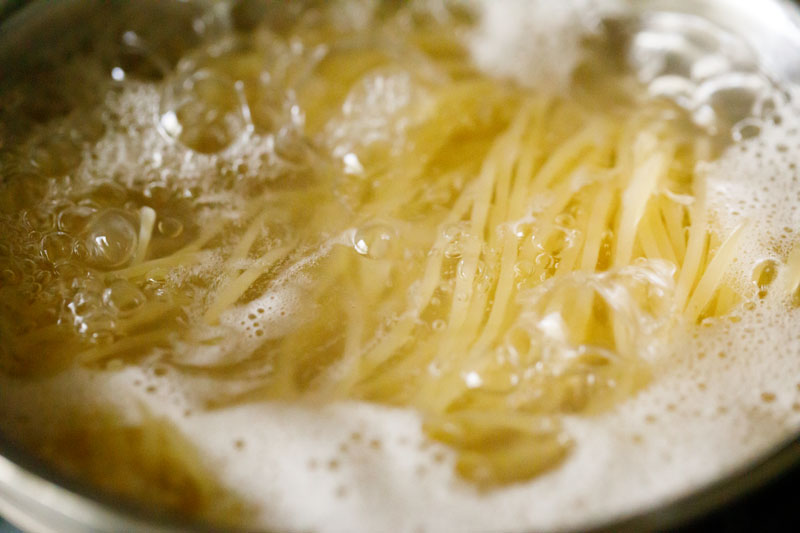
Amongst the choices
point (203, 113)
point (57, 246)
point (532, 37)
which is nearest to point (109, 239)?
point (57, 246)

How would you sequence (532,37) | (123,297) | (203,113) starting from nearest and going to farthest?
1. (123,297)
2. (203,113)
3. (532,37)

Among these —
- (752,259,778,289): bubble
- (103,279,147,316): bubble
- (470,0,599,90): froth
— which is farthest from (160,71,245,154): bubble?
(752,259,778,289): bubble

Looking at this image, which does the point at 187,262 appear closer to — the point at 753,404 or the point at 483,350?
the point at 483,350

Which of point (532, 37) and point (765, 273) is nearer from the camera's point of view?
point (765, 273)

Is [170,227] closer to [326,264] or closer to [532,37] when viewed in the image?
[326,264]

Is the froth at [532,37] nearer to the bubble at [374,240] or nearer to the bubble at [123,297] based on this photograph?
the bubble at [374,240]

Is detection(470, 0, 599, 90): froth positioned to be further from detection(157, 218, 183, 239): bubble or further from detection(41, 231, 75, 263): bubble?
detection(41, 231, 75, 263): bubble

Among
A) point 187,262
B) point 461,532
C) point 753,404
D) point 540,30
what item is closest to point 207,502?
point 461,532
